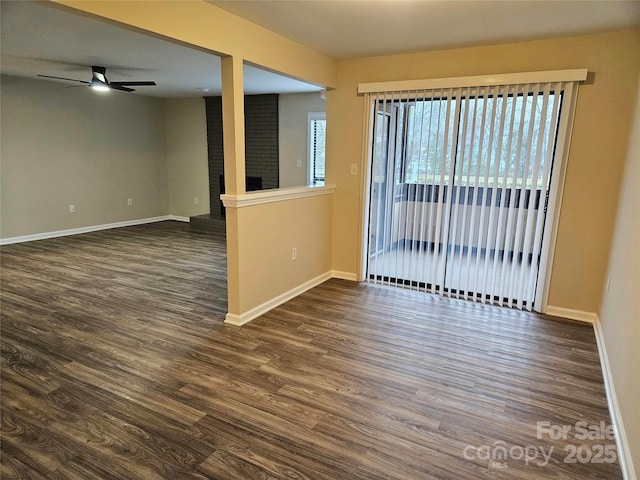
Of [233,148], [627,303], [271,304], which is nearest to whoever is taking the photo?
[627,303]

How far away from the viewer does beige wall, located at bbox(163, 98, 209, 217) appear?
288 inches

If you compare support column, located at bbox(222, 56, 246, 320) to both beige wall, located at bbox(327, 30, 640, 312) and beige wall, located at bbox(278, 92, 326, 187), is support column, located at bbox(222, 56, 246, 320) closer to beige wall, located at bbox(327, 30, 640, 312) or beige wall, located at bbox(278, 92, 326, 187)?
beige wall, located at bbox(327, 30, 640, 312)

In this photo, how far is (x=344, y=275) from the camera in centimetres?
430

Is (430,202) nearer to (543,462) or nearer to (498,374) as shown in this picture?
(498,374)

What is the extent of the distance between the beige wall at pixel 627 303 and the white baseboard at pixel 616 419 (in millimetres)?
42

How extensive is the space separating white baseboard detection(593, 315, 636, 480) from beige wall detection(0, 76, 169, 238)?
273 inches

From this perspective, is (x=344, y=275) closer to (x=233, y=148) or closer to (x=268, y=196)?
(x=268, y=196)

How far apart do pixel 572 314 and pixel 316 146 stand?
4.29 metres

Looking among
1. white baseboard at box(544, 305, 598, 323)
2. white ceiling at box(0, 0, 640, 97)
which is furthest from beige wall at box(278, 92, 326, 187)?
white baseboard at box(544, 305, 598, 323)

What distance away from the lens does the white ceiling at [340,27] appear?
8.15 feet

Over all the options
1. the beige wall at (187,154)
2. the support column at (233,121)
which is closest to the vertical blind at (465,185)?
the support column at (233,121)

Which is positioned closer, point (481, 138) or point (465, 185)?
point (481, 138)

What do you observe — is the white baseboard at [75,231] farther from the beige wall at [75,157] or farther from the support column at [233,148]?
the support column at [233,148]

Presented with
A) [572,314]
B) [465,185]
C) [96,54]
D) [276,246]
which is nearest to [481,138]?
[465,185]
